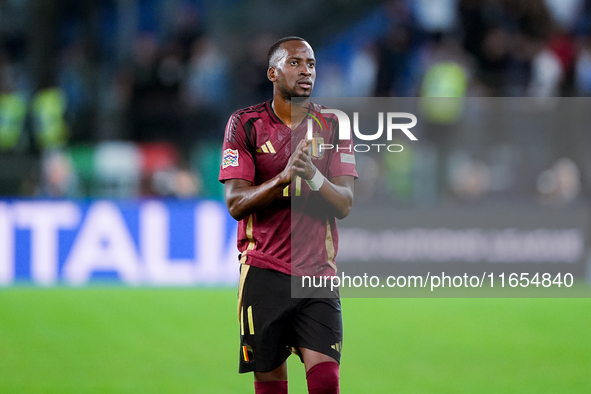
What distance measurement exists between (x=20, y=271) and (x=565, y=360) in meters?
7.79

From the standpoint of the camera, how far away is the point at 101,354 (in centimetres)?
747

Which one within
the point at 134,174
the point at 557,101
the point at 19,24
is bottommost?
the point at 134,174

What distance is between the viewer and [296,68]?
3842 millimetres

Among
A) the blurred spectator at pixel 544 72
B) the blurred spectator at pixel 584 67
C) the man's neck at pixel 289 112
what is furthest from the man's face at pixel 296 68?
the blurred spectator at pixel 584 67

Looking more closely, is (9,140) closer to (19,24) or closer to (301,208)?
(19,24)

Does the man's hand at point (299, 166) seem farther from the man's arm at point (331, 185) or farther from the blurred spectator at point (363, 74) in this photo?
the blurred spectator at point (363, 74)

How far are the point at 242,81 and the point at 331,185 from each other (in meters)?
10.9

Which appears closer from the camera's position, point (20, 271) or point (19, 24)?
point (20, 271)

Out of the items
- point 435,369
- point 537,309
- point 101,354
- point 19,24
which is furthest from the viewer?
point 19,24

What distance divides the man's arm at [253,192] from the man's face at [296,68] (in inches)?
13.1

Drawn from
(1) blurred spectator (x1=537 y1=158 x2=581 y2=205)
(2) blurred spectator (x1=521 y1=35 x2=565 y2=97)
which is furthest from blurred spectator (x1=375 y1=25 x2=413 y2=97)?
(1) blurred spectator (x1=537 y1=158 x2=581 y2=205)

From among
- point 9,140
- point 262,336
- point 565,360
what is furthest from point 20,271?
point 262,336

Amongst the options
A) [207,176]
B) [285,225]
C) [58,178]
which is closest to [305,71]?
[285,225]

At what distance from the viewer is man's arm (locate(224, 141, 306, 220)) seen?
364 centimetres
